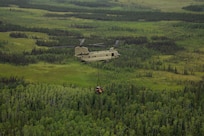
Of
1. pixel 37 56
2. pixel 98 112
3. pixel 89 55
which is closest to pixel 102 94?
pixel 98 112

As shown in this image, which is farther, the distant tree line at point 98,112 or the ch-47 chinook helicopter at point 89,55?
the ch-47 chinook helicopter at point 89,55

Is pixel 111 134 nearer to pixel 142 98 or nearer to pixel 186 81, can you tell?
pixel 142 98

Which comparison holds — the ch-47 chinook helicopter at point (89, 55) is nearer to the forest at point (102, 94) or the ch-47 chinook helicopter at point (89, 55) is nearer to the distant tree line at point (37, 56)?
the forest at point (102, 94)

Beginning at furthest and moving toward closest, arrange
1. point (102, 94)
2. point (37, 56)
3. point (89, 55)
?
point (37, 56), point (102, 94), point (89, 55)

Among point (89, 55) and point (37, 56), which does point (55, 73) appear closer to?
point (37, 56)

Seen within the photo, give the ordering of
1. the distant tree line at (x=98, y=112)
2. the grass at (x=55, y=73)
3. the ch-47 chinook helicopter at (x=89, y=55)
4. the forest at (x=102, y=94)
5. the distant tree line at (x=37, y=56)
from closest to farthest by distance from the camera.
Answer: the distant tree line at (x=98, y=112), the forest at (x=102, y=94), the ch-47 chinook helicopter at (x=89, y=55), the grass at (x=55, y=73), the distant tree line at (x=37, y=56)

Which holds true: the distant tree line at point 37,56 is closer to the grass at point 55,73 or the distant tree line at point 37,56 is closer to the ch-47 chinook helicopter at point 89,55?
the grass at point 55,73

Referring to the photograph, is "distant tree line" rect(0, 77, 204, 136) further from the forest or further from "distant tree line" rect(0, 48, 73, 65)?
"distant tree line" rect(0, 48, 73, 65)

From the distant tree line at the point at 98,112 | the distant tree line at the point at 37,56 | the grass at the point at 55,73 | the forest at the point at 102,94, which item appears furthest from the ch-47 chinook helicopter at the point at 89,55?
the distant tree line at the point at 37,56

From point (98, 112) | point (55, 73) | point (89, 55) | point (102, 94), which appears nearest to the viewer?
point (89, 55)

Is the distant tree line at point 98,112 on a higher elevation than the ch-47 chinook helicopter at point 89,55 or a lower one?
lower

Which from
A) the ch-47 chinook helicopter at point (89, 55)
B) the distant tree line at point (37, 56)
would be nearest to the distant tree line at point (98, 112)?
the ch-47 chinook helicopter at point (89, 55)

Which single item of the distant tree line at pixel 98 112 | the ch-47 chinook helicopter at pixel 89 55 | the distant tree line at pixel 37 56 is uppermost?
the ch-47 chinook helicopter at pixel 89 55

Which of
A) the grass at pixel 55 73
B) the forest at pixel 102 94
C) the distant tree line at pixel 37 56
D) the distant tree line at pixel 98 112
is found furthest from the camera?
the distant tree line at pixel 37 56
